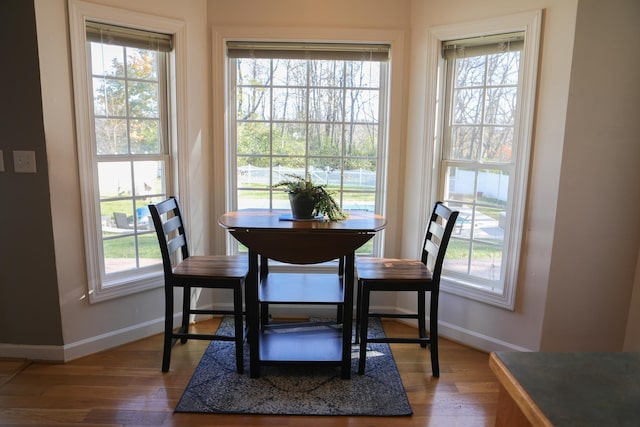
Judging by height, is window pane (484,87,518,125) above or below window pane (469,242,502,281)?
above

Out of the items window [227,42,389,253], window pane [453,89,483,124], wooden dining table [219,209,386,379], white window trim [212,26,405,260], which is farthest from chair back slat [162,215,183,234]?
window pane [453,89,483,124]

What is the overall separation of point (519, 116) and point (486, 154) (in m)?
0.30

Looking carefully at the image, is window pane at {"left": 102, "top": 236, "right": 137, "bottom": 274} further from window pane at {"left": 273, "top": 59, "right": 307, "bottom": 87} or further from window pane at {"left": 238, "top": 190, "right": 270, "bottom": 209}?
window pane at {"left": 273, "top": 59, "right": 307, "bottom": 87}

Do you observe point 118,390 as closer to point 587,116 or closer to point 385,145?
point 385,145

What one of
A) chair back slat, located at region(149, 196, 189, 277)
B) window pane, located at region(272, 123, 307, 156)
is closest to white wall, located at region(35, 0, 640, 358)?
chair back slat, located at region(149, 196, 189, 277)

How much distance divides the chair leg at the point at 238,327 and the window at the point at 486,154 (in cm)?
133

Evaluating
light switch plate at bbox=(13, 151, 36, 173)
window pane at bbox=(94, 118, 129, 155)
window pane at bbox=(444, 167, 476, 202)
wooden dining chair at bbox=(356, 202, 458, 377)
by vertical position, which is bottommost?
wooden dining chair at bbox=(356, 202, 458, 377)

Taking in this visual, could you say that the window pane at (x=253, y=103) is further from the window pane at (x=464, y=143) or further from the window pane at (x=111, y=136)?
the window pane at (x=464, y=143)

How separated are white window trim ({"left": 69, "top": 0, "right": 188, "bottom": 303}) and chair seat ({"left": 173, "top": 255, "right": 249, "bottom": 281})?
0.48 m

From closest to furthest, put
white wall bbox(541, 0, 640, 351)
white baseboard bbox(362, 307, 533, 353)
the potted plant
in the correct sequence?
white wall bbox(541, 0, 640, 351), the potted plant, white baseboard bbox(362, 307, 533, 353)

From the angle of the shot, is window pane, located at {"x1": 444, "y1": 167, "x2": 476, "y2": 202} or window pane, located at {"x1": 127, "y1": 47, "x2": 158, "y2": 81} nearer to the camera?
window pane, located at {"x1": 127, "y1": 47, "x2": 158, "y2": 81}

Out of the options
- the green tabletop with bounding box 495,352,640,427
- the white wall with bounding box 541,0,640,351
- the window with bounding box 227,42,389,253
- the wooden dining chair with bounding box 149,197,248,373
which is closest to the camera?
the green tabletop with bounding box 495,352,640,427

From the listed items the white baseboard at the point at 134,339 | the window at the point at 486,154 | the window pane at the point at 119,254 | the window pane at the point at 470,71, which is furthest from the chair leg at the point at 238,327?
the window pane at the point at 470,71

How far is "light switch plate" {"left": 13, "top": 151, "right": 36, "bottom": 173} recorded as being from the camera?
7.23 ft
